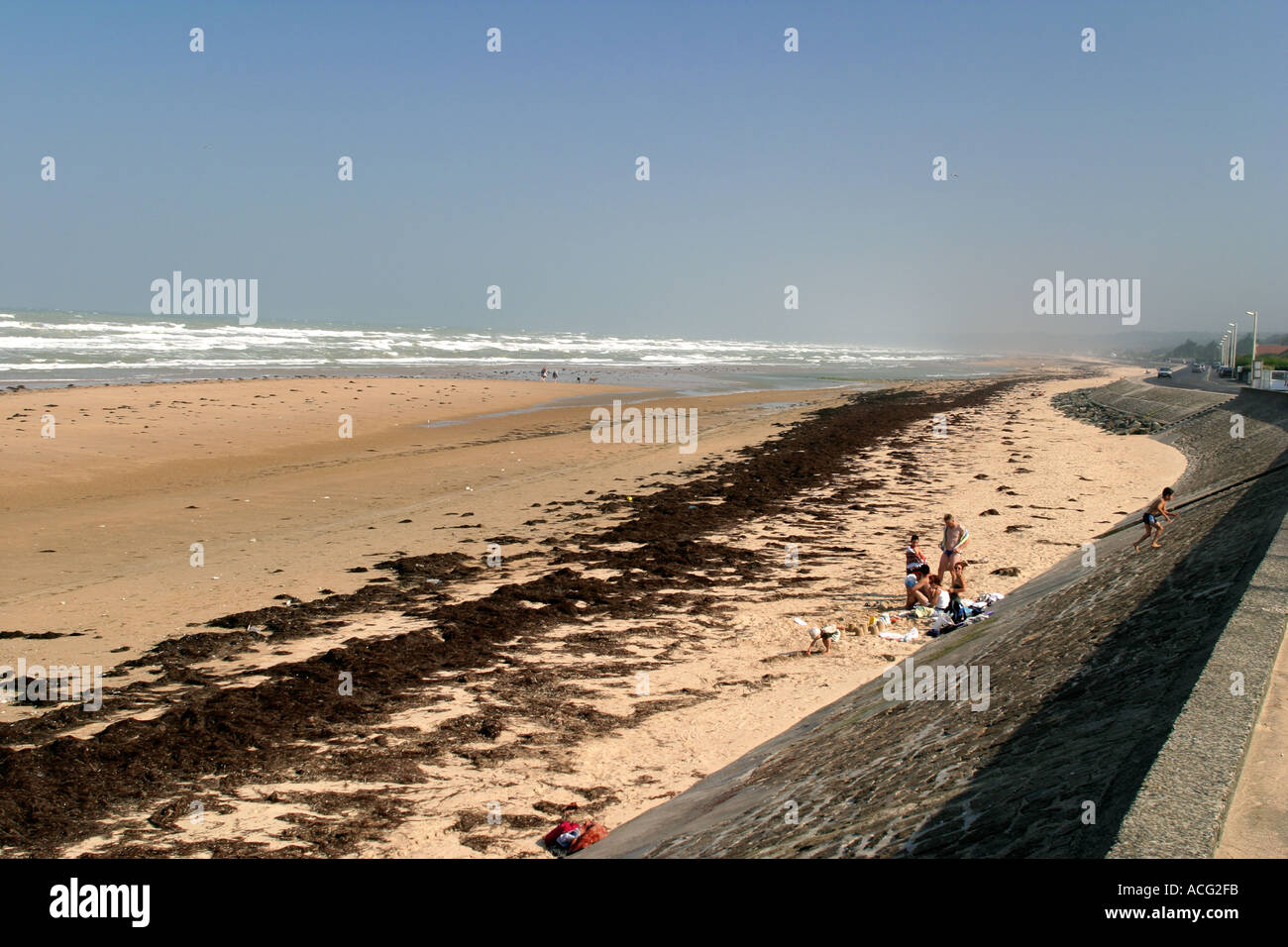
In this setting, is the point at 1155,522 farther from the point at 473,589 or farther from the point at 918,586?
the point at 473,589

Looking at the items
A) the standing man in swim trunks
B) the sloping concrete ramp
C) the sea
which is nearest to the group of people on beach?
the standing man in swim trunks

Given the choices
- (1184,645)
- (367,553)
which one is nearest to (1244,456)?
(1184,645)

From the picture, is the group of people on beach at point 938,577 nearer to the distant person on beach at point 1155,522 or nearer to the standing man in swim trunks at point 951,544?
the standing man in swim trunks at point 951,544

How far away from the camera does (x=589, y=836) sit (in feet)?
18.1

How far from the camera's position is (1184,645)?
5.70 metres

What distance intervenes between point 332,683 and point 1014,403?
42.5 m

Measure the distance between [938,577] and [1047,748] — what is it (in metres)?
6.12

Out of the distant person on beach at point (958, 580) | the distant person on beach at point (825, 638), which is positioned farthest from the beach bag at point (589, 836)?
the distant person on beach at point (958, 580)

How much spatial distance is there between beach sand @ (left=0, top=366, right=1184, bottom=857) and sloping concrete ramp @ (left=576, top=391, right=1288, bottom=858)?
2.59ft

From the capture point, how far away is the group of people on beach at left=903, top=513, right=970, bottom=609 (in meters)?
10.4

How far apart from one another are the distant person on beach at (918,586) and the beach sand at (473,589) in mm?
467

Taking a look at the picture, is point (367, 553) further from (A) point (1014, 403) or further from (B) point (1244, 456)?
(A) point (1014, 403)

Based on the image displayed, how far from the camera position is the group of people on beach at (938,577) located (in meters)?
10.4
